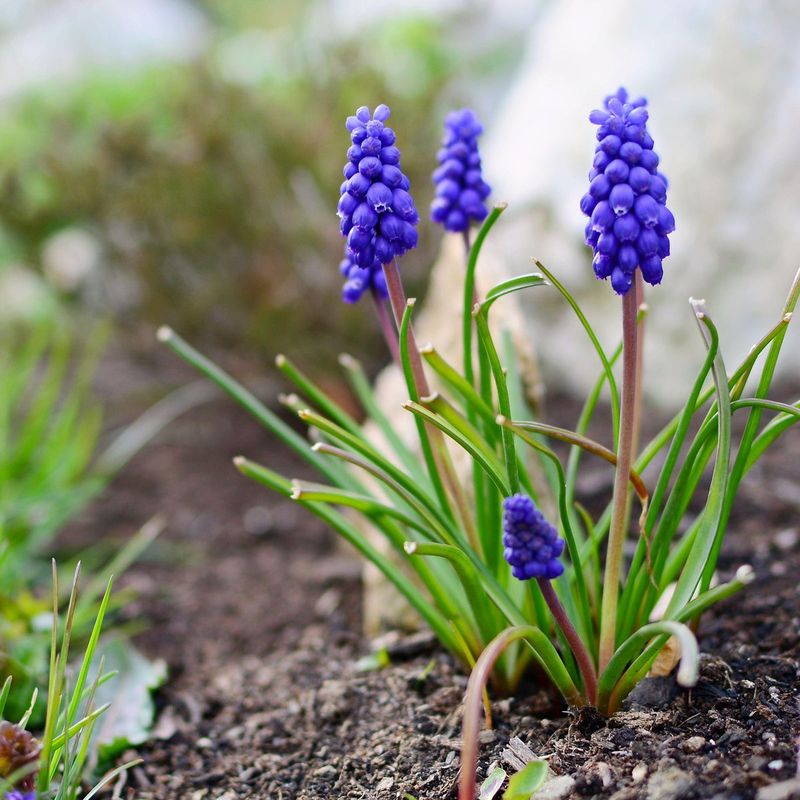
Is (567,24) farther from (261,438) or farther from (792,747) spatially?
(792,747)

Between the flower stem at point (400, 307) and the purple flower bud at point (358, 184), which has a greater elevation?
the purple flower bud at point (358, 184)

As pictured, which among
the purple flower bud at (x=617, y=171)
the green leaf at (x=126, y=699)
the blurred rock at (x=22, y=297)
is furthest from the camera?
the blurred rock at (x=22, y=297)

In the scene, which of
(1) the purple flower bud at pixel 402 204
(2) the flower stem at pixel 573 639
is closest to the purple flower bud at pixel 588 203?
(1) the purple flower bud at pixel 402 204

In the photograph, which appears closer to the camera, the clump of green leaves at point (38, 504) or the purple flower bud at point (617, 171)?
the purple flower bud at point (617, 171)

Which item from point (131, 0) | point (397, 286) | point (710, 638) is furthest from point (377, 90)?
point (131, 0)

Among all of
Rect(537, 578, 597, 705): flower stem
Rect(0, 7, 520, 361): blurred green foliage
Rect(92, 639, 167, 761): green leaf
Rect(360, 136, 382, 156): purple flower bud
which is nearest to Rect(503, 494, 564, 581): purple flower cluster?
Rect(537, 578, 597, 705): flower stem

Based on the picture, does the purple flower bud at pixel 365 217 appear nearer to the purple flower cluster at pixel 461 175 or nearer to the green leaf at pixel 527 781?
the purple flower cluster at pixel 461 175

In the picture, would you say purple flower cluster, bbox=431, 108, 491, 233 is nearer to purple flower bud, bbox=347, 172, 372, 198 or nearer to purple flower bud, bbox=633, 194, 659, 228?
purple flower bud, bbox=347, 172, 372, 198

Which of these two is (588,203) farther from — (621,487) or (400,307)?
(621,487)
